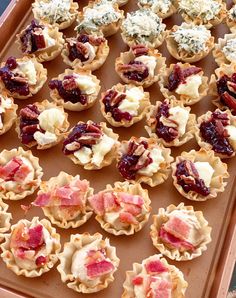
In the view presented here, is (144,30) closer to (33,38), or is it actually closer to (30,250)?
(33,38)

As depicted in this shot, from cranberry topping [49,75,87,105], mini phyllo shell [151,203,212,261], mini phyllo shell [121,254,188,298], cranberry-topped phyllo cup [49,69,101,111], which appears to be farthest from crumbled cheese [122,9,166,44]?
mini phyllo shell [121,254,188,298]

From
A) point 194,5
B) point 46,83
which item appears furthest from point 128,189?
point 194,5

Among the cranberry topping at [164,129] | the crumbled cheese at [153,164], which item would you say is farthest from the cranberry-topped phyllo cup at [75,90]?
the crumbled cheese at [153,164]

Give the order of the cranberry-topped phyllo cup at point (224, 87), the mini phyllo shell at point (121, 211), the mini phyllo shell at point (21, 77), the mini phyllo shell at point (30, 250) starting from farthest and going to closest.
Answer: the mini phyllo shell at point (21, 77)
the cranberry-topped phyllo cup at point (224, 87)
the mini phyllo shell at point (121, 211)
the mini phyllo shell at point (30, 250)

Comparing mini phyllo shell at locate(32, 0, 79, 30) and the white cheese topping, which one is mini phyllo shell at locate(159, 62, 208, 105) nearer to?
the white cheese topping

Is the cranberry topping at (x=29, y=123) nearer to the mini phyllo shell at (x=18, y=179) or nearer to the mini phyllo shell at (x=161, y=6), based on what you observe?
the mini phyllo shell at (x=18, y=179)

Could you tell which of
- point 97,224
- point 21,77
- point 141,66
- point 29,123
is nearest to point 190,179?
point 97,224
